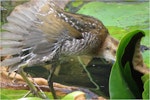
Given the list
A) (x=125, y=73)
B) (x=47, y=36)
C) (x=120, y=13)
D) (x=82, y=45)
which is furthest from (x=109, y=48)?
(x=120, y=13)

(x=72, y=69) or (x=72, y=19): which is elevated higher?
(x=72, y=19)

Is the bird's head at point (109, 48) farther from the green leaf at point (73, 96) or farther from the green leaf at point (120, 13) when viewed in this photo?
the green leaf at point (73, 96)

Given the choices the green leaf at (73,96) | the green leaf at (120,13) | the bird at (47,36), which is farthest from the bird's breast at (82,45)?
the green leaf at (120,13)

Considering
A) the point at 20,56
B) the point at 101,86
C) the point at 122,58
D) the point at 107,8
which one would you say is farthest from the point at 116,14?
the point at 122,58

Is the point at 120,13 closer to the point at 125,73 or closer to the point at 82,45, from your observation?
the point at 82,45

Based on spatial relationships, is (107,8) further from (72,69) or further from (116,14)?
(72,69)

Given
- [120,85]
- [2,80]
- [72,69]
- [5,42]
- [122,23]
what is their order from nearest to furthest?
[120,85] < [5,42] < [2,80] < [72,69] < [122,23]
